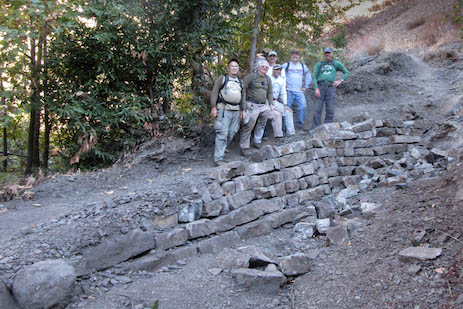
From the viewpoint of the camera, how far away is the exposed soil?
3.43 metres

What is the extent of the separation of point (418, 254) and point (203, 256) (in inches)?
100

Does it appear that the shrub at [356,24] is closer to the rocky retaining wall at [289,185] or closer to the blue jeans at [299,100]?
the rocky retaining wall at [289,185]

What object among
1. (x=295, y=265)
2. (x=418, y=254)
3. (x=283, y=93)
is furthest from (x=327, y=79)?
(x=418, y=254)

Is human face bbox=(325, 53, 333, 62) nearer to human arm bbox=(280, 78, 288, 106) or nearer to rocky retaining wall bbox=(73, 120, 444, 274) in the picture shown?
human arm bbox=(280, 78, 288, 106)

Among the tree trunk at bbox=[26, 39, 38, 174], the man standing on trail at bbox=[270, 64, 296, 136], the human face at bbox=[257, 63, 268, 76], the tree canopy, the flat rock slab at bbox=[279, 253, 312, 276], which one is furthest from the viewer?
the man standing on trail at bbox=[270, 64, 296, 136]

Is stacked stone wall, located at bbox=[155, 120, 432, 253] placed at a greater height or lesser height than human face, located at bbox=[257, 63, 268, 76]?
lesser

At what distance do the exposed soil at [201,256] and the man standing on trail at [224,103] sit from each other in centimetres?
51

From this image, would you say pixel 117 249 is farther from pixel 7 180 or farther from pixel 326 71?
pixel 326 71

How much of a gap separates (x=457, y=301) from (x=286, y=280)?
5.88 ft

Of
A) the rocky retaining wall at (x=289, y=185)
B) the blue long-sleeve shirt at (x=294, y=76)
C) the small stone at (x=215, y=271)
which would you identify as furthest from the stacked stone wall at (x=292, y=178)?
the blue long-sleeve shirt at (x=294, y=76)

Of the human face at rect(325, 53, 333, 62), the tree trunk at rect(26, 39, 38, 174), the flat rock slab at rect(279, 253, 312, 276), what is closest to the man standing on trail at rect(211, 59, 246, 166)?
the human face at rect(325, 53, 333, 62)

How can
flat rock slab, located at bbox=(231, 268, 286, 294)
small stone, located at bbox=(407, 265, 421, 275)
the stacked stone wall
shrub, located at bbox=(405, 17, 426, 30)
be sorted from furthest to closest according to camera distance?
shrub, located at bbox=(405, 17, 426, 30) < the stacked stone wall < flat rock slab, located at bbox=(231, 268, 286, 294) < small stone, located at bbox=(407, 265, 421, 275)

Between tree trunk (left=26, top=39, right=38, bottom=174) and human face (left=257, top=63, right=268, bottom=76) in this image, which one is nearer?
tree trunk (left=26, top=39, right=38, bottom=174)

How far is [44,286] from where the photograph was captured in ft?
11.7
